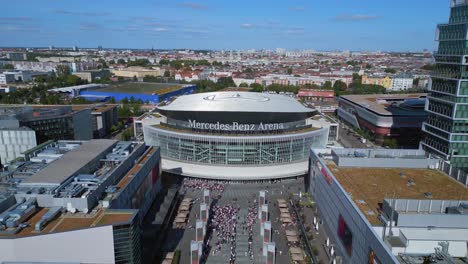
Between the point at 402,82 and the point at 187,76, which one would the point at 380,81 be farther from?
the point at 187,76

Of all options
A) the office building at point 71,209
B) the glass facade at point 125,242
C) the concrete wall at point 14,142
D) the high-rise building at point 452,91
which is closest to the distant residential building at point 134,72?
the concrete wall at point 14,142

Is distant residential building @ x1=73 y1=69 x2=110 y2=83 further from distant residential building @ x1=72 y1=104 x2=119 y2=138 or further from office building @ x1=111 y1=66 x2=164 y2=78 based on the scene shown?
distant residential building @ x1=72 y1=104 x2=119 y2=138

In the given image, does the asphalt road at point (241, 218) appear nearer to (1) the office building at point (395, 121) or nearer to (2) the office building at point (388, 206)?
(2) the office building at point (388, 206)

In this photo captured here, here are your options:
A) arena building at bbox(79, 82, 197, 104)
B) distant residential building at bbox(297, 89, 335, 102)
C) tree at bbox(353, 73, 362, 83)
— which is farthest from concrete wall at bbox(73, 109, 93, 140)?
tree at bbox(353, 73, 362, 83)

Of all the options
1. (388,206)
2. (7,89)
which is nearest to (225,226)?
(388,206)

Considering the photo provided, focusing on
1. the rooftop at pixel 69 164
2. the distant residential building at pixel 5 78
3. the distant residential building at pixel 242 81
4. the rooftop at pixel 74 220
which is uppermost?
the distant residential building at pixel 5 78
